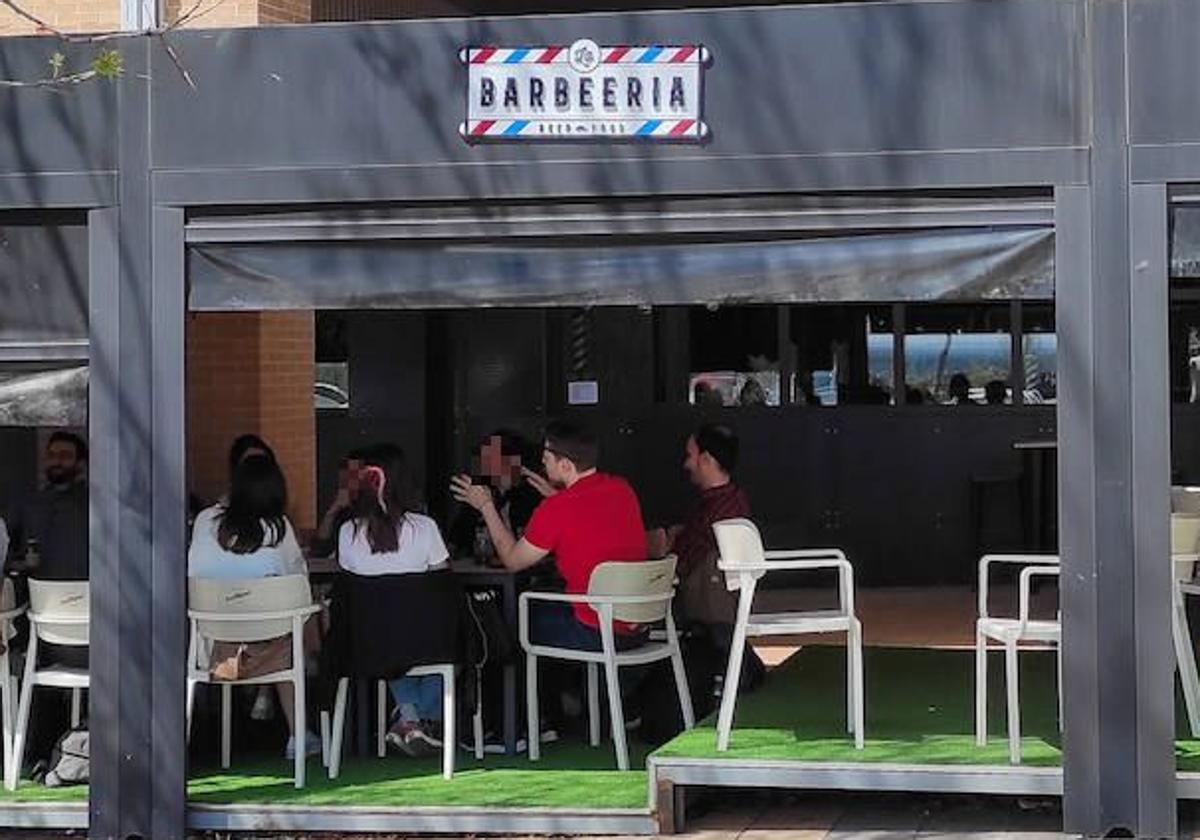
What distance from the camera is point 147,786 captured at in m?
7.26

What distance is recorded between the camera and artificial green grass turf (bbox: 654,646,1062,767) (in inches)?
288

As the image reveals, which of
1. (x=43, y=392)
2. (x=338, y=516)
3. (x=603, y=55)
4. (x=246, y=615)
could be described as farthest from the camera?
(x=338, y=516)

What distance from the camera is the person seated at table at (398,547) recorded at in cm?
802

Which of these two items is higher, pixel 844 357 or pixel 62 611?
pixel 844 357

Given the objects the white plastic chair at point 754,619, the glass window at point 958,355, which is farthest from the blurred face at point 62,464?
the glass window at point 958,355

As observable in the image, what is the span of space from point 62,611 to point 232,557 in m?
0.70

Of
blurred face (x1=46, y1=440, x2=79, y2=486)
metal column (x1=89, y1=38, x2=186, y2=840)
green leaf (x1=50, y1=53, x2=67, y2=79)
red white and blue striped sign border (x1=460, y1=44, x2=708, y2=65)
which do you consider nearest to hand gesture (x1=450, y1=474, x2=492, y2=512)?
metal column (x1=89, y1=38, x2=186, y2=840)

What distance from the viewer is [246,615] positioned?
762cm

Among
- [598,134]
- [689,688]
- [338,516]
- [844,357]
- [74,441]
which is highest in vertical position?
[598,134]

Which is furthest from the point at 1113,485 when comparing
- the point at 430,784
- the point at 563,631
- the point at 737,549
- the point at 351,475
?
the point at 351,475

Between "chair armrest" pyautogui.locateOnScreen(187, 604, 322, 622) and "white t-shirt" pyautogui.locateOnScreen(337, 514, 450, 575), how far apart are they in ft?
1.18

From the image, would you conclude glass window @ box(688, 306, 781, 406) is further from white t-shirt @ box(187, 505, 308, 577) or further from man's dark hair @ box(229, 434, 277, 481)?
white t-shirt @ box(187, 505, 308, 577)

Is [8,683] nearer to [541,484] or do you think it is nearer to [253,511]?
[253,511]

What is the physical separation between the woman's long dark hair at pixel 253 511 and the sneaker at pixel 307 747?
2.72 feet
